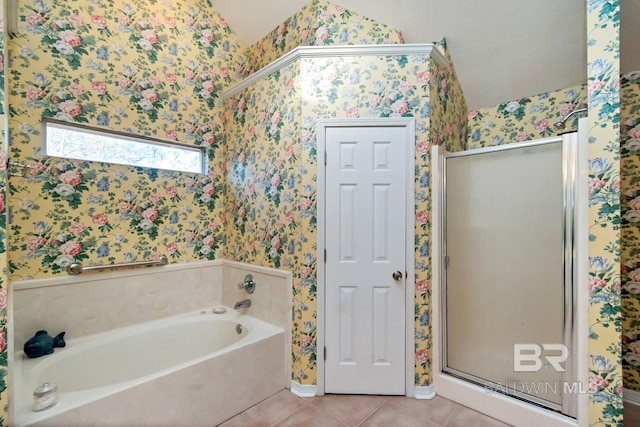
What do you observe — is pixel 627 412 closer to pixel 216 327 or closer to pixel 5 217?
pixel 216 327

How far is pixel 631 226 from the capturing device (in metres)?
1.90

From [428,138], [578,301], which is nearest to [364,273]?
[428,138]

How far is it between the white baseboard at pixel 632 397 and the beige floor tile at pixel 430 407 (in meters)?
1.16

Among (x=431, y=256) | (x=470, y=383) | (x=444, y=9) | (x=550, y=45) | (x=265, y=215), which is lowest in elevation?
(x=470, y=383)

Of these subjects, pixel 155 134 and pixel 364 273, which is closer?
pixel 364 273

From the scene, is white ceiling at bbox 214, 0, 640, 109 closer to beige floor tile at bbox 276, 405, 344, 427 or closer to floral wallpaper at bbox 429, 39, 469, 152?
floral wallpaper at bbox 429, 39, 469, 152

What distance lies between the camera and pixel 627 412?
1774 mm

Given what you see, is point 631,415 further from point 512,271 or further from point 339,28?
point 339,28

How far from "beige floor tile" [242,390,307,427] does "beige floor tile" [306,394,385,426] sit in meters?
0.12

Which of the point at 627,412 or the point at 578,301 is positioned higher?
the point at 578,301

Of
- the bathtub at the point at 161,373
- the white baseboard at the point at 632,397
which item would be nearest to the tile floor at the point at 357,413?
the bathtub at the point at 161,373

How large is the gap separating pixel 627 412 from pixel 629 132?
1870 mm

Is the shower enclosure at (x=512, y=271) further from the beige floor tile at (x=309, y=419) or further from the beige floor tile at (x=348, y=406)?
the beige floor tile at (x=309, y=419)

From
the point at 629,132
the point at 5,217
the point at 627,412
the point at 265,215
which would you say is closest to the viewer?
the point at 5,217
